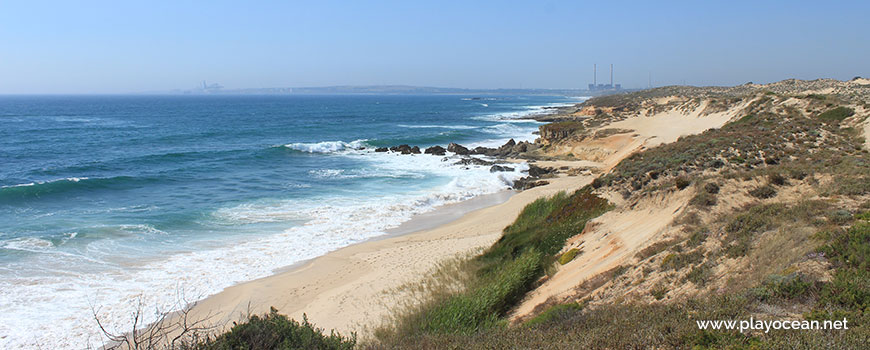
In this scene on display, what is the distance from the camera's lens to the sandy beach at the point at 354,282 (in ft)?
34.7

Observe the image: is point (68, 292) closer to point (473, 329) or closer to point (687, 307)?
point (473, 329)

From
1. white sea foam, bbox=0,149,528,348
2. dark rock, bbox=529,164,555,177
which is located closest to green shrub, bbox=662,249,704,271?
white sea foam, bbox=0,149,528,348

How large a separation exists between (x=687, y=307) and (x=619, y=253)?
372cm

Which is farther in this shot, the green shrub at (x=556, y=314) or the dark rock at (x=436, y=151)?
the dark rock at (x=436, y=151)

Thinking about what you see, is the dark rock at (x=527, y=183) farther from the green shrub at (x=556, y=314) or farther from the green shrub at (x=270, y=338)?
the green shrub at (x=270, y=338)

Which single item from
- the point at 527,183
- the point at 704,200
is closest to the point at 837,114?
the point at 527,183

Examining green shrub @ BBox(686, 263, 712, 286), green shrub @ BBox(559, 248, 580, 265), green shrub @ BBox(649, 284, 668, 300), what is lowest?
green shrub @ BBox(559, 248, 580, 265)

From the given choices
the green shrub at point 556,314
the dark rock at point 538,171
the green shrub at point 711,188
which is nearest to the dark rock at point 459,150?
the dark rock at point 538,171

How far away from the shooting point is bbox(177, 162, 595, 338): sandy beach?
10578mm

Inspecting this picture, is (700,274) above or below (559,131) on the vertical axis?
below

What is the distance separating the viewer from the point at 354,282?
505 inches

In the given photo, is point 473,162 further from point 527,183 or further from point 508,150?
point 527,183

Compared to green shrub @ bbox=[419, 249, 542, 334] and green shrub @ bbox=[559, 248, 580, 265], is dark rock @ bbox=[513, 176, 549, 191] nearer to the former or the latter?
green shrub @ bbox=[559, 248, 580, 265]

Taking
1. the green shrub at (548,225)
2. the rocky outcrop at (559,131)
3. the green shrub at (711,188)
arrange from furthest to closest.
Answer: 1. the rocky outcrop at (559,131)
2. the green shrub at (548,225)
3. the green shrub at (711,188)
